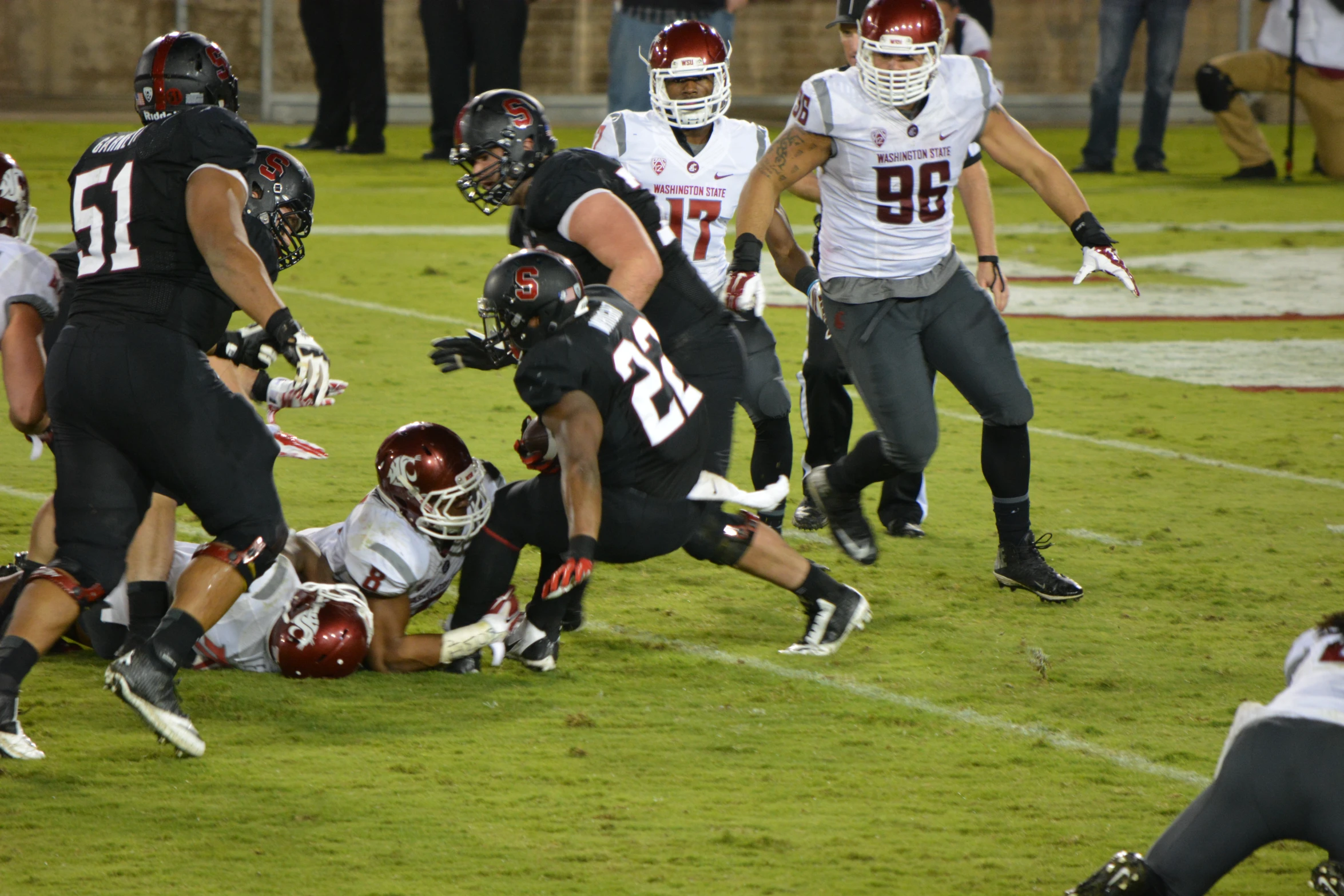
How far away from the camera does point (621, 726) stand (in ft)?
13.6

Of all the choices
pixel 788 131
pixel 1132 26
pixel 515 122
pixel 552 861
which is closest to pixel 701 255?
pixel 788 131

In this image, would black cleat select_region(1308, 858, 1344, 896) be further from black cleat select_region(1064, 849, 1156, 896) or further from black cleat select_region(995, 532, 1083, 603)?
black cleat select_region(995, 532, 1083, 603)

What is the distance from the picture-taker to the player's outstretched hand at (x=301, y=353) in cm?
379

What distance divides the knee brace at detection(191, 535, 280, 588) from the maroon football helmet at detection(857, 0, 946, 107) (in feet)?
7.44

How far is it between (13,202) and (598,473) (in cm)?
192

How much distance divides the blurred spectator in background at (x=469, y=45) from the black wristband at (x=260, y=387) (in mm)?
10237

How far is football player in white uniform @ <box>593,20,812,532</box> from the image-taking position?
18.4ft

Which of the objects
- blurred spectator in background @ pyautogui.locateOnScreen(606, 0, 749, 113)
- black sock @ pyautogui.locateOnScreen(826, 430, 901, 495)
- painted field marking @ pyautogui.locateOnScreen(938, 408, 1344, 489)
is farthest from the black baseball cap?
blurred spectator in background @ pyautogui.locateOnScreen(606, 0, 749, 113)

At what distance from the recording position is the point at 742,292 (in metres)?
5.01

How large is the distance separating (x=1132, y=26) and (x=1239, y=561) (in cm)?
1064

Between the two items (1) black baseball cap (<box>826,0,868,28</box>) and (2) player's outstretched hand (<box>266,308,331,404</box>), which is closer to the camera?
(2) player's outstretched hand (<box>266,308,331,404</box>)

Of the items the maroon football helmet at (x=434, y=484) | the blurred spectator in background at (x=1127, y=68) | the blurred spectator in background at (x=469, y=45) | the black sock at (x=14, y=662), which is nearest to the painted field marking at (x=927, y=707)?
the maroon football helmet at (x=434, y=484)

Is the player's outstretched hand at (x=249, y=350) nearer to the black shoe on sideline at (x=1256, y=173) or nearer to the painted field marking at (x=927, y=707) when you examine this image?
the painted field marking at (x=927, y=707)

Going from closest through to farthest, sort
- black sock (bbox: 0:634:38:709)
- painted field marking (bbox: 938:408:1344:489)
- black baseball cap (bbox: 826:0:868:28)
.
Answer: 1. black sock (bbox: 0:634:38:709)
2. black baseball cap (bbox: 826:0:868:28)
3. painted field marking (bbox: 938:408:1344:489)
